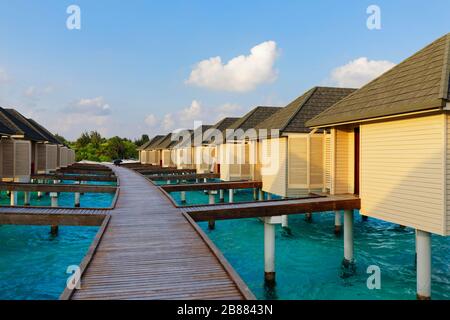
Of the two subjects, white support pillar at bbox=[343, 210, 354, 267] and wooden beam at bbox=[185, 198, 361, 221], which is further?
white support pillar at bbox=[343, 210, 354, 267]

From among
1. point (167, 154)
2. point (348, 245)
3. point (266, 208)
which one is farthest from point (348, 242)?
point (167, 154)

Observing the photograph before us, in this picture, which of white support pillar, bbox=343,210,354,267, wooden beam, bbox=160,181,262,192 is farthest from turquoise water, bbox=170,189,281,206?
white support pillar, bbox=343,210,354,267

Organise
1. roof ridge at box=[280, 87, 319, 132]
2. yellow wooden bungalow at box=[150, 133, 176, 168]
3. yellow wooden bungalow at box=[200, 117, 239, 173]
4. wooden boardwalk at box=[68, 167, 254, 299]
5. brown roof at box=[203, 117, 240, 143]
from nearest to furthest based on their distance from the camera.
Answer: wooden boardwalk at box=[68, 167, 254, 299], roof ridge at box=[280, 87, 319, 132], yellow wooden bungalow at box=[200, 117, 239, 173], brown roof at box=[203, 117, 240, 143], yellow wooden bungalow at box=[150, 133, 176, 168]

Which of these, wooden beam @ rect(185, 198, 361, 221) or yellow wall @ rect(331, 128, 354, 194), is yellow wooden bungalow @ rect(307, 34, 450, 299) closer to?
wooden beam @ rect(185, 198, 361, 221)

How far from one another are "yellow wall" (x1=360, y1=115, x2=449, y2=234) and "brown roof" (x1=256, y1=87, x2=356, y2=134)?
5314mm

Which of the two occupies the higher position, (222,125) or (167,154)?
(222,125)

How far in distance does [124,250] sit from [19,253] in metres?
10.1

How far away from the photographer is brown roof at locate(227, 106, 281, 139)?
84.8 ft

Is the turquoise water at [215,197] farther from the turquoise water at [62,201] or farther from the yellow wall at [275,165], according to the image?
the yellow wall at [275,165]

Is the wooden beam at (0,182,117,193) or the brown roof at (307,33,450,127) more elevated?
the brown roof at (307,33,450,127)

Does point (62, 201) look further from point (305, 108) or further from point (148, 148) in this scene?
point (148, 148)

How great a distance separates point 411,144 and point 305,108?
8.93m

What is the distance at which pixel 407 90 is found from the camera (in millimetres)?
9531
